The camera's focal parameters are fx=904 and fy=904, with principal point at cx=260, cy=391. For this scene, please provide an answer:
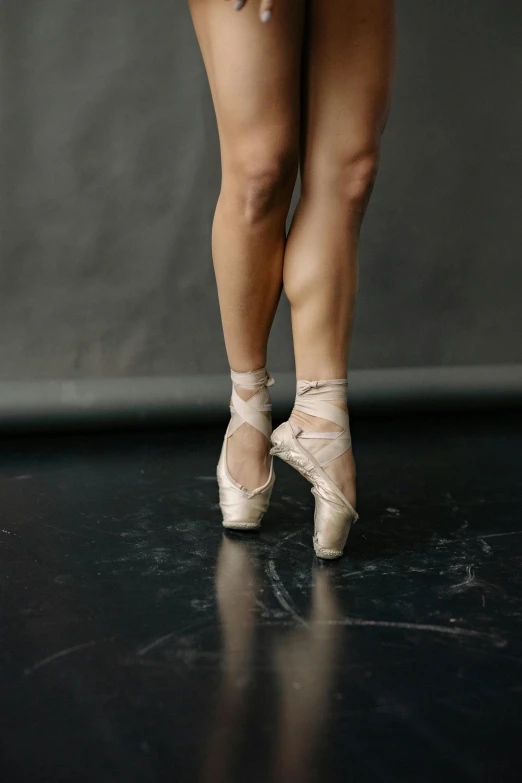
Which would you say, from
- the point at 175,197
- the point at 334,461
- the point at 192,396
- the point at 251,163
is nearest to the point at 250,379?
the point at 334,461

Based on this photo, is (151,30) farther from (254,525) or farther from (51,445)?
(254,525)

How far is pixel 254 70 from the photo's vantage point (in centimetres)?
126

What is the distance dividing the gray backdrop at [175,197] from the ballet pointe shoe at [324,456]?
106cm

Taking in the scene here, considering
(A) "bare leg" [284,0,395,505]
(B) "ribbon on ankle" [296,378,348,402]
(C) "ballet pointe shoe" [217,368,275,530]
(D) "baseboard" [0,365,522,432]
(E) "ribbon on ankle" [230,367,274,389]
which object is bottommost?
(D) "baseboard" [0,365,522,432]

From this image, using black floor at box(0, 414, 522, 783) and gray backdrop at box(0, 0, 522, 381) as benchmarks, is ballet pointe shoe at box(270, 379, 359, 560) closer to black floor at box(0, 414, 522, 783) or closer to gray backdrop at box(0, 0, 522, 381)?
black floor at box(0, 414, 522, 783)

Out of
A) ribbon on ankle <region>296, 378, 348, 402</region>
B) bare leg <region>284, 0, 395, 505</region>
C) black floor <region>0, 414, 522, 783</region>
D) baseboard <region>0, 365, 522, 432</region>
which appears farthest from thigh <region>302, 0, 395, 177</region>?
baseboard <region>0, 365, 522, 432</region>

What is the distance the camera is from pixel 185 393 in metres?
2.21

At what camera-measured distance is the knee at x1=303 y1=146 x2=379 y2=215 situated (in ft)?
4.40

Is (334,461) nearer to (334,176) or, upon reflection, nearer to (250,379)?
(250,379)

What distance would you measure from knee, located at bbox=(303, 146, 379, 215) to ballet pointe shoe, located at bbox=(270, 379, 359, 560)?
10.9 inches

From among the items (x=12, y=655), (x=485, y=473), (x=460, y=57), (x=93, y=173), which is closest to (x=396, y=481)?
(x=485, y=473)

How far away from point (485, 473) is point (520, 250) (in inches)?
37.7

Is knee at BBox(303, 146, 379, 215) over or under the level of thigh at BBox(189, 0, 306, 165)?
under

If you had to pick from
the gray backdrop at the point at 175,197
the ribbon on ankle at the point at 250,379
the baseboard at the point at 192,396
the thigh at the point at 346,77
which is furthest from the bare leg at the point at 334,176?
the gray backdrop at the point at 175,197
